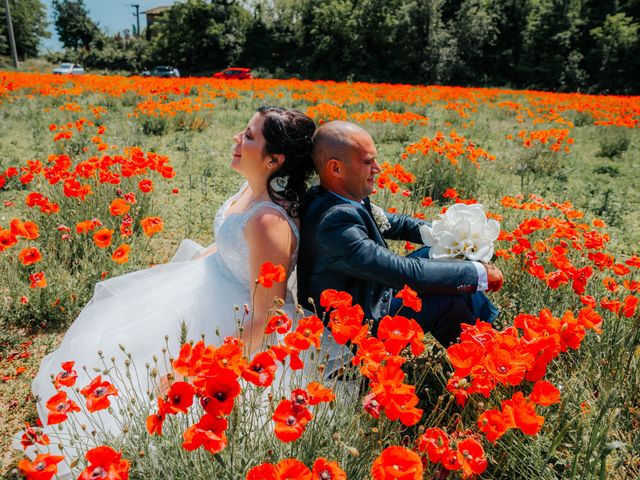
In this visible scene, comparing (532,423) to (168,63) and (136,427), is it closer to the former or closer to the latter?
(136,427)

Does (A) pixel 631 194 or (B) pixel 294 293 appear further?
(A) pixel 631 194

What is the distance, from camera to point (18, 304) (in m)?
3.14

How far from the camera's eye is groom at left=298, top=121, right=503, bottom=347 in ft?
6.69

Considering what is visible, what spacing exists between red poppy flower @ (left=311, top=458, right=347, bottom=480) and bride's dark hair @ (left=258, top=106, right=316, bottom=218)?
141cm

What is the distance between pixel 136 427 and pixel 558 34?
39.1 m

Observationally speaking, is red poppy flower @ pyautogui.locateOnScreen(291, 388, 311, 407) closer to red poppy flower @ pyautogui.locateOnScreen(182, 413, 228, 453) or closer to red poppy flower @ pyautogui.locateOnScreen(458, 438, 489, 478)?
red poppy flower @ pyautogui.locateOnScreen(182, 413, 228, 453)

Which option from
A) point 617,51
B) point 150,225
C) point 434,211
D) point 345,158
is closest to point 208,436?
point 345,158

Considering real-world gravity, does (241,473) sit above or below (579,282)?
below

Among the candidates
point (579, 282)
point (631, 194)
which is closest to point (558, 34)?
point (631, 194)

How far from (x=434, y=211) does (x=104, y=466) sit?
4.93 m

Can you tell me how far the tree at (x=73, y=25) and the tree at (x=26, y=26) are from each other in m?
3.02

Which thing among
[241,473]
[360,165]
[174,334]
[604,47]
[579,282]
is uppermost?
[604,47]

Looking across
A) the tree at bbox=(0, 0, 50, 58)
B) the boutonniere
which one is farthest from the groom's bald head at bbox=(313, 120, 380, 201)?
the tree at bbox=(0, 0, 50, 58)

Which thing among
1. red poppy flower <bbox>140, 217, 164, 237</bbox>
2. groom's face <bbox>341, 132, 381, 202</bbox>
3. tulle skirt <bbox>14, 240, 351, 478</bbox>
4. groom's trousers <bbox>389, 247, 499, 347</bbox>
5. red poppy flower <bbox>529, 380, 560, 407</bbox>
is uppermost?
groom's face <bbox>341, 132, 381, 202</bbox>
